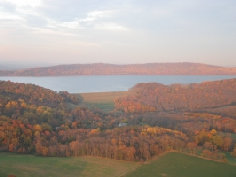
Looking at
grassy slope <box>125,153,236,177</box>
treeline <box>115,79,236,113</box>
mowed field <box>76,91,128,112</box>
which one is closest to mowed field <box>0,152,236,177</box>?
grassy slope <box>125,153,236,177</box>

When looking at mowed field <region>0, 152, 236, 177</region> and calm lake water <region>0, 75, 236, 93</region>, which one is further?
calm lake water <region>0, 75, 236, 93</region>

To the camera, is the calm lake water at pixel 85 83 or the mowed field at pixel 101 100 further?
the calm lake water at pixel 85 83

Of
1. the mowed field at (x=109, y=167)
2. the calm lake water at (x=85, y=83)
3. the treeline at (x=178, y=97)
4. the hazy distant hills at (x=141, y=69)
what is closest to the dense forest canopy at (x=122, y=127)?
the treeline at (x=178, y=97)

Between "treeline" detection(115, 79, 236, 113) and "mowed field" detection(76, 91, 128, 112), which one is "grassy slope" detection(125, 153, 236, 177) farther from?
"mowed field" detection(76, 91, 128, 112)

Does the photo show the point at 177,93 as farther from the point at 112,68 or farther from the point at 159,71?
the point at 112,68

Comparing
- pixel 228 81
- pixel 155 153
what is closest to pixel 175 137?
pixel 155 153

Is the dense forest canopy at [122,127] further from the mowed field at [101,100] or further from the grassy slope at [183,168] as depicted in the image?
the mowed field at [101,100]
